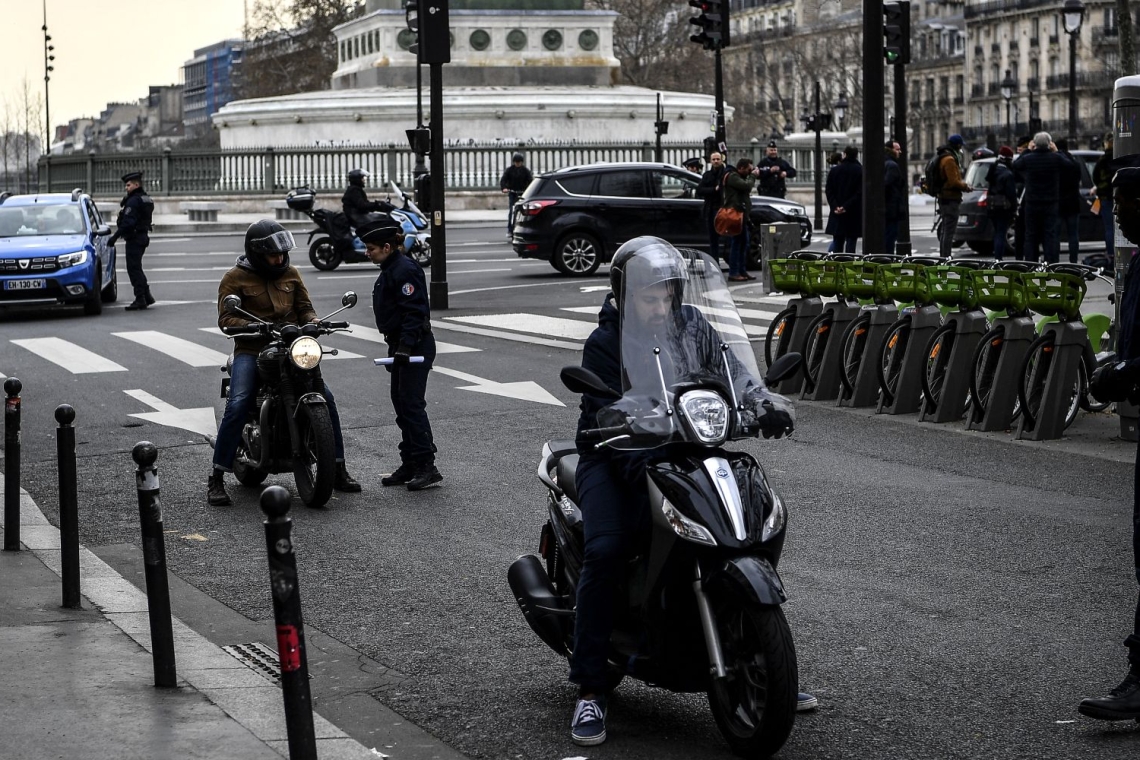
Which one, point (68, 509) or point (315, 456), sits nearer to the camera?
point (68, 509)

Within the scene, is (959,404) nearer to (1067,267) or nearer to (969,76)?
(1067,267)

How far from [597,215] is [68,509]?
19.5 metres

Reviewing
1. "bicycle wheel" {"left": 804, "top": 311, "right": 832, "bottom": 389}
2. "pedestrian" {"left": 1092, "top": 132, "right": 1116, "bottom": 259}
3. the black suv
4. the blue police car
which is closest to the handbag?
the black suv

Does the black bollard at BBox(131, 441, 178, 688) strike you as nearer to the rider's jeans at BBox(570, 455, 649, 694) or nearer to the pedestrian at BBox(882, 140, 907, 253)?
the rider's jeans at BBox(570, 455, 649, 694)

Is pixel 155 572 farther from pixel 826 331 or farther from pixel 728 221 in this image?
Result: pixel 728 221

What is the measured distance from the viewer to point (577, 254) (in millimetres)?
26438

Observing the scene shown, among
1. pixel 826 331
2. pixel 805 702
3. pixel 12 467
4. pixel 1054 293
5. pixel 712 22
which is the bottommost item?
pixel 805 702

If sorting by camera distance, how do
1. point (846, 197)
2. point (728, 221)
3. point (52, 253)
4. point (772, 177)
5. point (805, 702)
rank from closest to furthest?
1. point (805, 702)
2. point (52, 253)
3. point (728, 221)
4. point (846, 197)
5. point (772, 177)

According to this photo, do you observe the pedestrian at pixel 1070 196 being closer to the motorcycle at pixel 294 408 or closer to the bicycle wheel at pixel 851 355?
the bicycle wheel at pixel 851 355

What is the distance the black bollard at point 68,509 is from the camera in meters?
7.13

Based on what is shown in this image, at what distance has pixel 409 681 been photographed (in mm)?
6180

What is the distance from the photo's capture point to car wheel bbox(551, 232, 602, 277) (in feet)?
86.4

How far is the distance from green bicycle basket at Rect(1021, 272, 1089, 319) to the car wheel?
48.9 feet

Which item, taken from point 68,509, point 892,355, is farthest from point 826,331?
point 68,509
